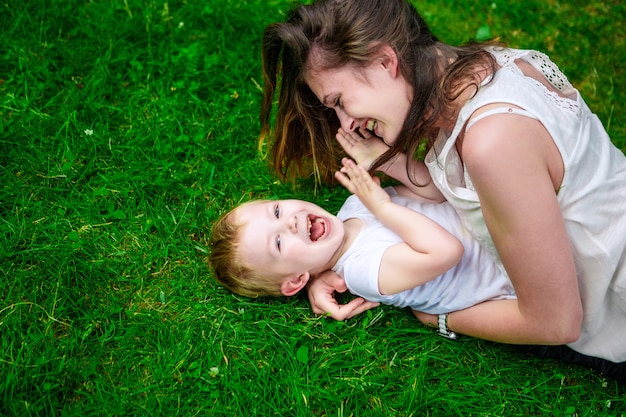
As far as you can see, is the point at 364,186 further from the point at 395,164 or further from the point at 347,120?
the point at 347,120

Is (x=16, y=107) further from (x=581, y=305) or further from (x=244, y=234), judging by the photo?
(x=581, y=305)

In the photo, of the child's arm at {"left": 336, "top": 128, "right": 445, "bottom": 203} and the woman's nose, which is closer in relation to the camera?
the woman's nose

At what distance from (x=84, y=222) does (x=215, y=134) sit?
3.25 ft

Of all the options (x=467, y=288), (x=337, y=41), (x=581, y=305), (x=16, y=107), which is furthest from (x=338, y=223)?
(x=16, y=107)

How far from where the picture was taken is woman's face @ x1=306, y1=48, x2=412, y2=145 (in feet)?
8.39

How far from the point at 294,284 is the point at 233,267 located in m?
0.33

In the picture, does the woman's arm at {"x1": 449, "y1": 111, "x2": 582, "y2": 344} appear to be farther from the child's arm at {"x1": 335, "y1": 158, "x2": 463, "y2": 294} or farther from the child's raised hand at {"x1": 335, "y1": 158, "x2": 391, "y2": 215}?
the child's raised hand at {"x1": 335, "y1": 158, "x2": 391, "y2": 215}

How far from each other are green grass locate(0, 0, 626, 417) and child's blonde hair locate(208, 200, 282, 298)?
9 cm

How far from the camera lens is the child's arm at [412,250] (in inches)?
110

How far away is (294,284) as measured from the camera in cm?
307

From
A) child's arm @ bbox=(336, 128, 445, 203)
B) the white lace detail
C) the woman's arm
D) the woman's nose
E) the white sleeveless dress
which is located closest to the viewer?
the woman's arm

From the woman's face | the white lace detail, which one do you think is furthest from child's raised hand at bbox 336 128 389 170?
the white lace detail

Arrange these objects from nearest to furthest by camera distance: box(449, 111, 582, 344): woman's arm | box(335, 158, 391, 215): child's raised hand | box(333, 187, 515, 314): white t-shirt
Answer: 1. box(449, 111, 582, 344): woman's arm
2. box(333, 187, 515, 314): white t-shirt
3. box(335, 158, 391, 215): child's raised hand

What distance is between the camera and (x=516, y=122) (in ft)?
7.36
